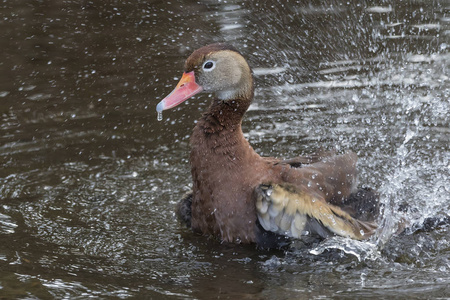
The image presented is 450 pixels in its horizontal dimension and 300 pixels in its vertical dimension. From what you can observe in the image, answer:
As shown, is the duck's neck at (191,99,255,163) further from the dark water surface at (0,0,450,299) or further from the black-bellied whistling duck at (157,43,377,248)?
the dark water surface at (0,0,450,299)

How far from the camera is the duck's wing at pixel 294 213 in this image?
4.60 meters

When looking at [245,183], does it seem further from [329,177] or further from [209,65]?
[209,65]

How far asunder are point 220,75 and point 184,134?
173 centimetres

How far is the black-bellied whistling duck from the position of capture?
463 cm

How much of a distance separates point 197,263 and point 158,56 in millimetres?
3748

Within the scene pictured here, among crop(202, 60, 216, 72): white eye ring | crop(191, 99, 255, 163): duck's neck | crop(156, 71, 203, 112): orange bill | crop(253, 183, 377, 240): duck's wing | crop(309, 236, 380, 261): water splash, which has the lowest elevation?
crop(309, 236, 380, 261): water splash

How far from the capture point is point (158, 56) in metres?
7.77

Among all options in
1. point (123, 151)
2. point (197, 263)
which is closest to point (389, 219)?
point (197, 263)

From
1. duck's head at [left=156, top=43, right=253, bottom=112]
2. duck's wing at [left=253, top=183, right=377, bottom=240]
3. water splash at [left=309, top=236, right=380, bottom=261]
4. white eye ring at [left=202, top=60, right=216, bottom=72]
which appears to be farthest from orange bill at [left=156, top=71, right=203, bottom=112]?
water splash at [left=309, top=236, right=380, bottom=261]

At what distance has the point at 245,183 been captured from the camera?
15.5 ft

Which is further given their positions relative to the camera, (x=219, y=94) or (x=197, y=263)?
(x=219, y=94)

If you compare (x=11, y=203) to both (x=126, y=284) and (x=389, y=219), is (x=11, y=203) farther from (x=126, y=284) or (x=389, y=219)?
(x=389, y=219)

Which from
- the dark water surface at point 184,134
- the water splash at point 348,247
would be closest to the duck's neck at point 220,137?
the dark water surface at point 184,134

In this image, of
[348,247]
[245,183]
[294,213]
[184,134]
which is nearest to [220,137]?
[245,183]
